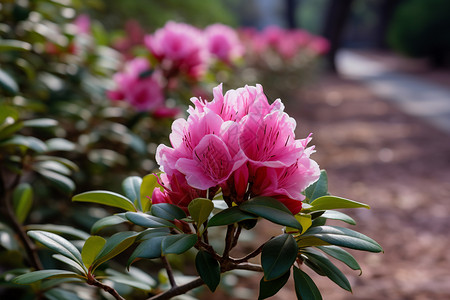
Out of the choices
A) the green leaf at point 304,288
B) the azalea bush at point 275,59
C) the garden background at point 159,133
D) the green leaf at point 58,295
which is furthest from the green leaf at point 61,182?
the azalea bush at point 275,59

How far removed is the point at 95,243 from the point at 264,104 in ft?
1.33

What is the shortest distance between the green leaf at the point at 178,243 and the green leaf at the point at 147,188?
0.19m

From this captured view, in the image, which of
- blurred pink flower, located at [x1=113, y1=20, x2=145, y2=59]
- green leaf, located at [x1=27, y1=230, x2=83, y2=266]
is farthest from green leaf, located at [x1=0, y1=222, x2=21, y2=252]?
blurred pink flower, located at [x1=113, y1=20, x2=145, y2=59]

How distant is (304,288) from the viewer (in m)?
0.82

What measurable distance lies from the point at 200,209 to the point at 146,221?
0.10 m

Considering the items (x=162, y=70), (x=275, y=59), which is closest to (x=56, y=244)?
(x=162, y=70)

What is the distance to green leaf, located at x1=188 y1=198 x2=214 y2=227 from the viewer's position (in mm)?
793

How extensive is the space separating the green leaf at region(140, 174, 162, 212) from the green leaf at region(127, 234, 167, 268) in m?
0.17

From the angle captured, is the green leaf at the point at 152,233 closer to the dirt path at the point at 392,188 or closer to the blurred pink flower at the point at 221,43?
the dirt path at the point at 392,188

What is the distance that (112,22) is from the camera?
639 centimetres

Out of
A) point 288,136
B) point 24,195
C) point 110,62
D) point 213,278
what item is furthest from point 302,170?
point 110,62

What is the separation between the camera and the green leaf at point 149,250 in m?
0.77

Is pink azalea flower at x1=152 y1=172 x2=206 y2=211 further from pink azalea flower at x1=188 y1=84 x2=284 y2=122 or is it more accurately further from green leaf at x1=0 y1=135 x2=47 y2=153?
green leaf at x1=0 y1=135 x2=47 y2=153

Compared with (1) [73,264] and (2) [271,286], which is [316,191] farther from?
(1) [73,264]
